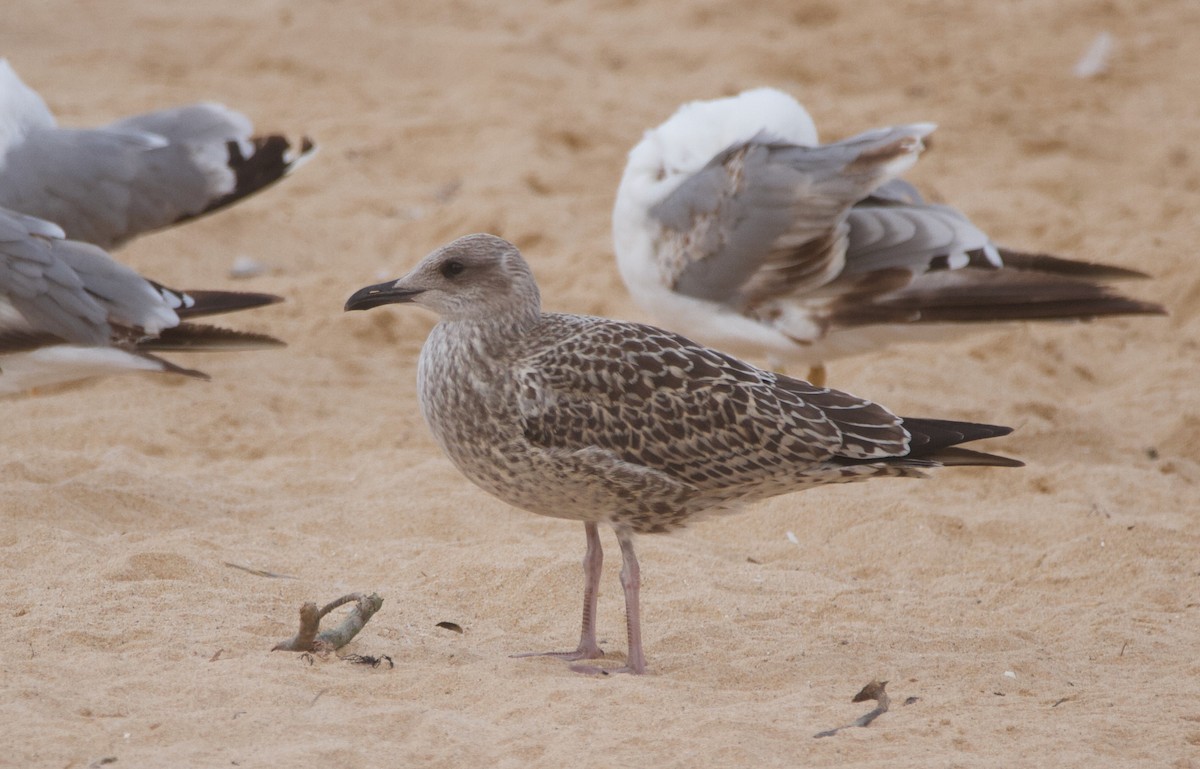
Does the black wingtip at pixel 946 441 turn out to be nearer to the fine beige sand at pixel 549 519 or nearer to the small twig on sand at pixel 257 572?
the fine beige sand at pixel 549 519

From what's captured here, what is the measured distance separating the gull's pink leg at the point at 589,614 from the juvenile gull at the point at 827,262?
2261mm

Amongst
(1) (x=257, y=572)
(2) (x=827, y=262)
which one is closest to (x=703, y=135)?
(2) (x=827, y=262)

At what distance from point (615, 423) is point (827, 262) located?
7.85 ft

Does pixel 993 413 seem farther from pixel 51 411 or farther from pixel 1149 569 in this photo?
pixel 51 411

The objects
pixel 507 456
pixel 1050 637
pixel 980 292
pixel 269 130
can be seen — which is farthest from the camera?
pixel 269 130

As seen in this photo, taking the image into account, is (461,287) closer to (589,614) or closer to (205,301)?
(589,614)

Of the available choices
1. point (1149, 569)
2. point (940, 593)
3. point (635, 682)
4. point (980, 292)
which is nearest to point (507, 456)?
point (635, 682)

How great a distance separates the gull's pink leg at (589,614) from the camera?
4.32m

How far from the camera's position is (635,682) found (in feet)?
13.2

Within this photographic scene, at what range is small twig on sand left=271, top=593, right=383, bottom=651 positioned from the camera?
4004mm

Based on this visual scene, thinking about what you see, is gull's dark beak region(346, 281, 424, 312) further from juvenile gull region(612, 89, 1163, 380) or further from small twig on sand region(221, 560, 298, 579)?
juvenile gull region(612, 89, 1163, 380)

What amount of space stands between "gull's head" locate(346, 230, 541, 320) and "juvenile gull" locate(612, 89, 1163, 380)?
84.2 inches

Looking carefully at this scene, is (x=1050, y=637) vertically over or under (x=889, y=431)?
under

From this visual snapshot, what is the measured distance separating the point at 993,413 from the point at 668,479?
311cm
